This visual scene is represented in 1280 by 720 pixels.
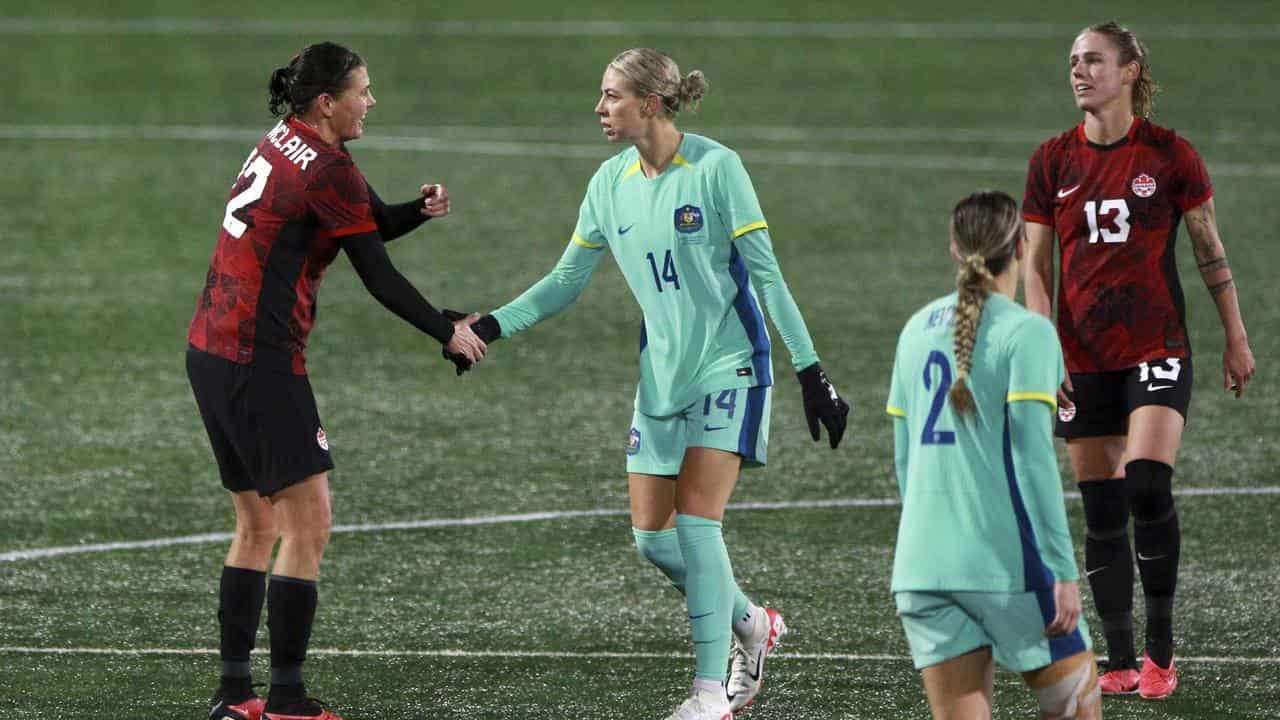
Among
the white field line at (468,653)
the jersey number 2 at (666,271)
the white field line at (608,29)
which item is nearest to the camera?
the jersey number 2 at (666,271)

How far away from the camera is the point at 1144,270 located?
655 cm

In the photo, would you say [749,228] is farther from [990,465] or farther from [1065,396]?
[990,465]

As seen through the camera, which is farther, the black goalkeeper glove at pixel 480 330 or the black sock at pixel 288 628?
the black goalkeeper glove at pixel 480 330

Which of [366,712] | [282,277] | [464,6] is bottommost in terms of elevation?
[366,712]

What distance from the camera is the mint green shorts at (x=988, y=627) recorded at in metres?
4.74

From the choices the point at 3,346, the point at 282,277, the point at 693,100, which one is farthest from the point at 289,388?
the point at 3,346

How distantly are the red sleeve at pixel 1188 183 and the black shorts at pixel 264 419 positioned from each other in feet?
9.44

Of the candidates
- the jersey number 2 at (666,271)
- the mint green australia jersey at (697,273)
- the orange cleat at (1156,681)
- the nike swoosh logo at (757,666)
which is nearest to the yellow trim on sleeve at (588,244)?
the mint green australia jersey at (697,273)

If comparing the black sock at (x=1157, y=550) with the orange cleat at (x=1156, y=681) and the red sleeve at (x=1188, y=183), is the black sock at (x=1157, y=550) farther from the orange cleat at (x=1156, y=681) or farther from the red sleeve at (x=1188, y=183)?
the red sleeve at (x=1188, y=183)

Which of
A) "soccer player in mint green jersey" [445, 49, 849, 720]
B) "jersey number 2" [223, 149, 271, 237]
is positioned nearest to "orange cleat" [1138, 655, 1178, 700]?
"soccer player in mint green jersey" [445, 49, 849, 720]

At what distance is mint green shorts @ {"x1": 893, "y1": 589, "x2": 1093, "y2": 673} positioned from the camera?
4.74 m

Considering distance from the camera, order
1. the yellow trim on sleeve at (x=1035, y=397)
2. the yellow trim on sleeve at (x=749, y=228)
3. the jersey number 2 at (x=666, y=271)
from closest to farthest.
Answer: the yellow trim on sleeve at (x=1035, y=397), the yellow trim on sleeve at (x=749, y=228), the jersey number 2 at (x=666, y=271)

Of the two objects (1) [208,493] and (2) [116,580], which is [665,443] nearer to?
(2) [116,580]

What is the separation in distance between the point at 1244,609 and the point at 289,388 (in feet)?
12.3
